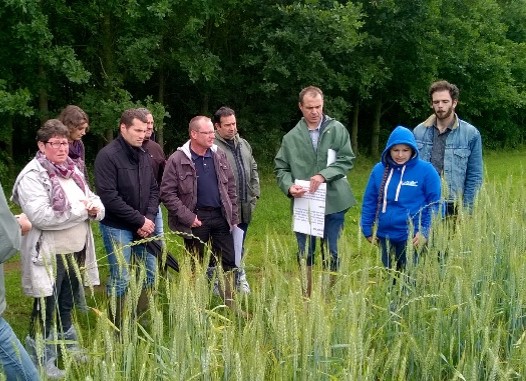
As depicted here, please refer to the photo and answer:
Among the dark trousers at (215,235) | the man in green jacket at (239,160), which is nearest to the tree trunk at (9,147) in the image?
the man in green jacket at (239,160)

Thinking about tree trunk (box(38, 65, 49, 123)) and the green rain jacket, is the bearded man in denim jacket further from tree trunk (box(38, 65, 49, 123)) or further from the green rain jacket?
tree trunk (box(38, 65, 49, 123))

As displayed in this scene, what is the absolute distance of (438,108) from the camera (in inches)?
200

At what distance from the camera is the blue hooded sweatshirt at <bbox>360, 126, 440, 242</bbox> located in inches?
178

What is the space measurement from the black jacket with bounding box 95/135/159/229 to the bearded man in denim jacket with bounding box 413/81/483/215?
2.23m

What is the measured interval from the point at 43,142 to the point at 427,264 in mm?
2380

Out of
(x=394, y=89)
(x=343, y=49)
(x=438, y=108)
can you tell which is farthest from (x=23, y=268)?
(x=394, y=89)

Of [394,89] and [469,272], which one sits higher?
[394,89]

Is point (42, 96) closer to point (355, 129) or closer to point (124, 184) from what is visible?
point (124, 184)

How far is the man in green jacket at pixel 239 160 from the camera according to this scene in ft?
18.4

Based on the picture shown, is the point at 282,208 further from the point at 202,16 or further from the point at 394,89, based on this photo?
the point at 394,89

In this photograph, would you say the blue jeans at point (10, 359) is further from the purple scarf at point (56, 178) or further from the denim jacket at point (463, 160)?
the denim jacket at point (463, 160)

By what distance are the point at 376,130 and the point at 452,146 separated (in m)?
15.8

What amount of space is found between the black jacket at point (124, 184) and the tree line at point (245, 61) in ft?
23.3

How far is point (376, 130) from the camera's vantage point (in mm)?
20719
